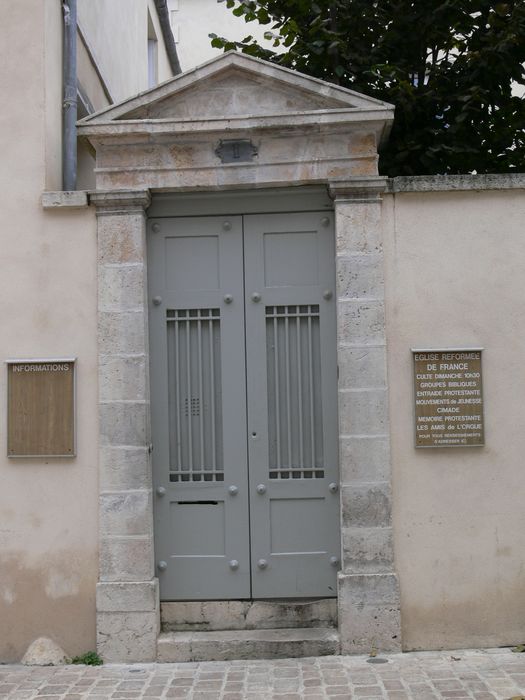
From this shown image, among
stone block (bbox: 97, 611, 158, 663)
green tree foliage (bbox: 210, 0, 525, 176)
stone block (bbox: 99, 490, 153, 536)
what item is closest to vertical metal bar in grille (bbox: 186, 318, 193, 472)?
stone block (bbox: 99, 490, 153, 536)

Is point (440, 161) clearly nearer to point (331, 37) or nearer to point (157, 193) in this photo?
point (331, 37)

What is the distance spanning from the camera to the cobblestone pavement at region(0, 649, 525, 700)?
4.74 m

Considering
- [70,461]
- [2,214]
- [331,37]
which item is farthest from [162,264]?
[331,37]

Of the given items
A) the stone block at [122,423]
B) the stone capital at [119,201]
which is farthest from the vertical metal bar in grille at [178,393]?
the stone capital at [119,201]

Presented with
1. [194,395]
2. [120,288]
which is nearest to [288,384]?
[194,395]

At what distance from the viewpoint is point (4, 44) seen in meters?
5.63

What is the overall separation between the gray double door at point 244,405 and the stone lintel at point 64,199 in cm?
51

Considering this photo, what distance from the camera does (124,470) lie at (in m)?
5.46

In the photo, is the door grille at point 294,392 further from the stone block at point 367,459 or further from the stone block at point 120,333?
the stone block at point 120,333

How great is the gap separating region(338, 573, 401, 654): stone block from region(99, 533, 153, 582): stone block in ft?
4.23

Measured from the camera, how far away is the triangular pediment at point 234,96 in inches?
216

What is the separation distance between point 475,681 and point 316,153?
11.1ft

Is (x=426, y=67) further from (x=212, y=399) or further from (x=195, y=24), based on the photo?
(x=195, y=24)

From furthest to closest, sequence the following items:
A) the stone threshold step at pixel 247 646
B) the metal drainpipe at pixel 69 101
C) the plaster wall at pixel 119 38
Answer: the plaster wall at pixel 119 38 → the metal drainpipe at pixel 69 101 → the stone threshold step at pixel 247 646
